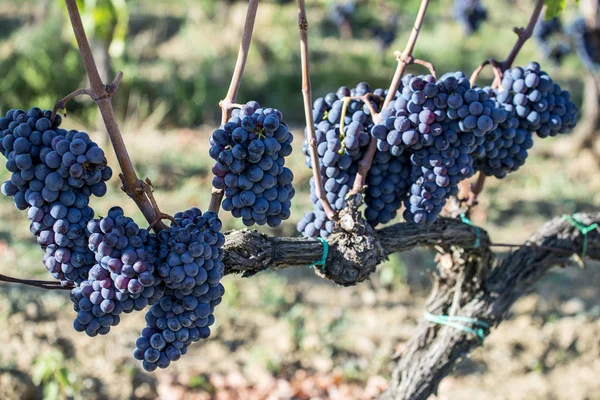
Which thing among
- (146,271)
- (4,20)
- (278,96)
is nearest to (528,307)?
(146,271)

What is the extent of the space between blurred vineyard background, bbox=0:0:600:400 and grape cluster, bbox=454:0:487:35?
1106mm

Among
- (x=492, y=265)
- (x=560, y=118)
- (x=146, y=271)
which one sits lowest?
(x=146, y=271)

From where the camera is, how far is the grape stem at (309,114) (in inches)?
64.6

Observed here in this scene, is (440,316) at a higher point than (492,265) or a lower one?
lower

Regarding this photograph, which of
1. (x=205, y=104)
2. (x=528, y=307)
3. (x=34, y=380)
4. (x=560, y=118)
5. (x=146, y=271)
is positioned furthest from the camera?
(x=205, y=104)

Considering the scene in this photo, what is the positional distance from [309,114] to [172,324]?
0.63 meters

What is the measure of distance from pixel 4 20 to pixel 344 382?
321 inches

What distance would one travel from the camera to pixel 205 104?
727 cm

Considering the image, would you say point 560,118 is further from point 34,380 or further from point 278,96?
point 278,96

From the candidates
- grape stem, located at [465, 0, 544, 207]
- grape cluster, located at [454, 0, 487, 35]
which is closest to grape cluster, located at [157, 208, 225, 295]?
grape stem, located at [465, 0, 544, 207]

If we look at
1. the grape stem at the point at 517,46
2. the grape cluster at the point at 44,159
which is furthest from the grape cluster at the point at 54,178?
the grape stem at the point at 517,46

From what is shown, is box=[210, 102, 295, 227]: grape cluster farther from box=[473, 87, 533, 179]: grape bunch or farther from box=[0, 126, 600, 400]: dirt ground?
box=[0, 126, 600, 400]: dirt ground

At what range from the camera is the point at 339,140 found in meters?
1.77

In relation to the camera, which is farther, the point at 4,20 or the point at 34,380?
the point at 4,20
